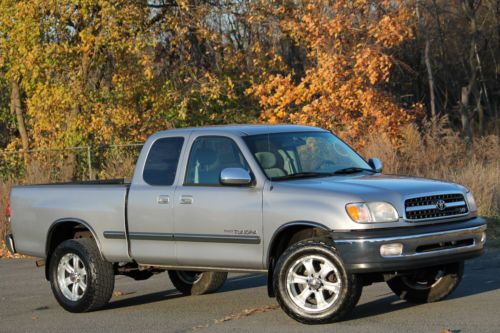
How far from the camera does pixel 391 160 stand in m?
20.1

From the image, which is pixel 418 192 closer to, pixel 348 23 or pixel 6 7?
pixel 348 23

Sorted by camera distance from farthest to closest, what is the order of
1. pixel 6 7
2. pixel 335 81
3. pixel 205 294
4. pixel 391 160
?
pixel 6 7 < pixel 335 81 < pixel 391 160 < pixel 205 294

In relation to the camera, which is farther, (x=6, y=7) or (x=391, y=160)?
(x=6, y=7)

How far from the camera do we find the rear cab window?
10.1 meters

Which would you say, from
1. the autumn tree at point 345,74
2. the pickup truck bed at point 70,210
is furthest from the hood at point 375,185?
the autumn tree at point 345,74

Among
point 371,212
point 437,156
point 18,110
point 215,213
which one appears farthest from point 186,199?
point 18,110

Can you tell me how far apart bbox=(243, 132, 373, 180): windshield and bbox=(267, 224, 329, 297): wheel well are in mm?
548

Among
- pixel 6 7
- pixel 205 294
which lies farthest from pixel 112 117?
pixel 205 294

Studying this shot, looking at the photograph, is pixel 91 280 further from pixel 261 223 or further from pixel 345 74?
pixel 345 74

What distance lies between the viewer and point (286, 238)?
30.6 ft

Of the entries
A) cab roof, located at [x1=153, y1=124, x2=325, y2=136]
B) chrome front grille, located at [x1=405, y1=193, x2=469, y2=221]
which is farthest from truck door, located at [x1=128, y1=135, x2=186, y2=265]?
chrome front grille, located at [x1=405, y1=193, x2=469, y2=221]

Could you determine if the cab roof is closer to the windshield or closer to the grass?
the windshield

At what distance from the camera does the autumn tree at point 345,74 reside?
2297cm

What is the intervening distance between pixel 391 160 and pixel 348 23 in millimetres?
4837
